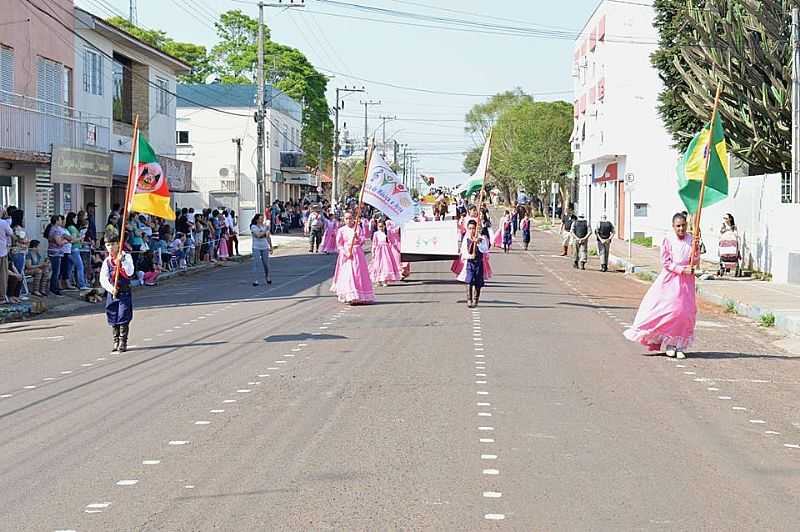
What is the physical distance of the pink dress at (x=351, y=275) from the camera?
784 inches

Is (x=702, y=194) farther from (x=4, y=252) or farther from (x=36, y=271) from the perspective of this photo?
(x=36, y=271)

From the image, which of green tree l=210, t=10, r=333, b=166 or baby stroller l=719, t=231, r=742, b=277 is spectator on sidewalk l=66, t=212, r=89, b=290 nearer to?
baby stroller l=719, t=231, r=742, b=277

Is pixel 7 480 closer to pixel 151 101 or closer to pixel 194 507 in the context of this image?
pixel 194 507

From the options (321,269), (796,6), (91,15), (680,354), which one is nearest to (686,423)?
(680,354)

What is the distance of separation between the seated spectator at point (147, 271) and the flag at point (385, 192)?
24.7ft

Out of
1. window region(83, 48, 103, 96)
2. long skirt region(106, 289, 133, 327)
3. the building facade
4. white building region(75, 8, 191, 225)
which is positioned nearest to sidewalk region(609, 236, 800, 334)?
long skirt region(106, 289, 133, 327)

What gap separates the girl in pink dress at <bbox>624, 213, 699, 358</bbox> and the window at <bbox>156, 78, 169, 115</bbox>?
29.9m

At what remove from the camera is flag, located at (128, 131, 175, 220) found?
1562cm

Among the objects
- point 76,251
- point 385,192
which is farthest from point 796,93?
point 76,251

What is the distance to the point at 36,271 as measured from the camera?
2230 centimetres

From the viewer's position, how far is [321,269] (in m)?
31.5

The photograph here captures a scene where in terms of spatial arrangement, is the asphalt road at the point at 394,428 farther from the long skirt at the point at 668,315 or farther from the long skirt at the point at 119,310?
the long skirt at the point at 119,310

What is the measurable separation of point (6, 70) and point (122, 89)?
11095 mm

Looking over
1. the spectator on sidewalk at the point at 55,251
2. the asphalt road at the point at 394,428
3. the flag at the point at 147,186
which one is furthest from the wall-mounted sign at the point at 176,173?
the flag at the point at 147,186
